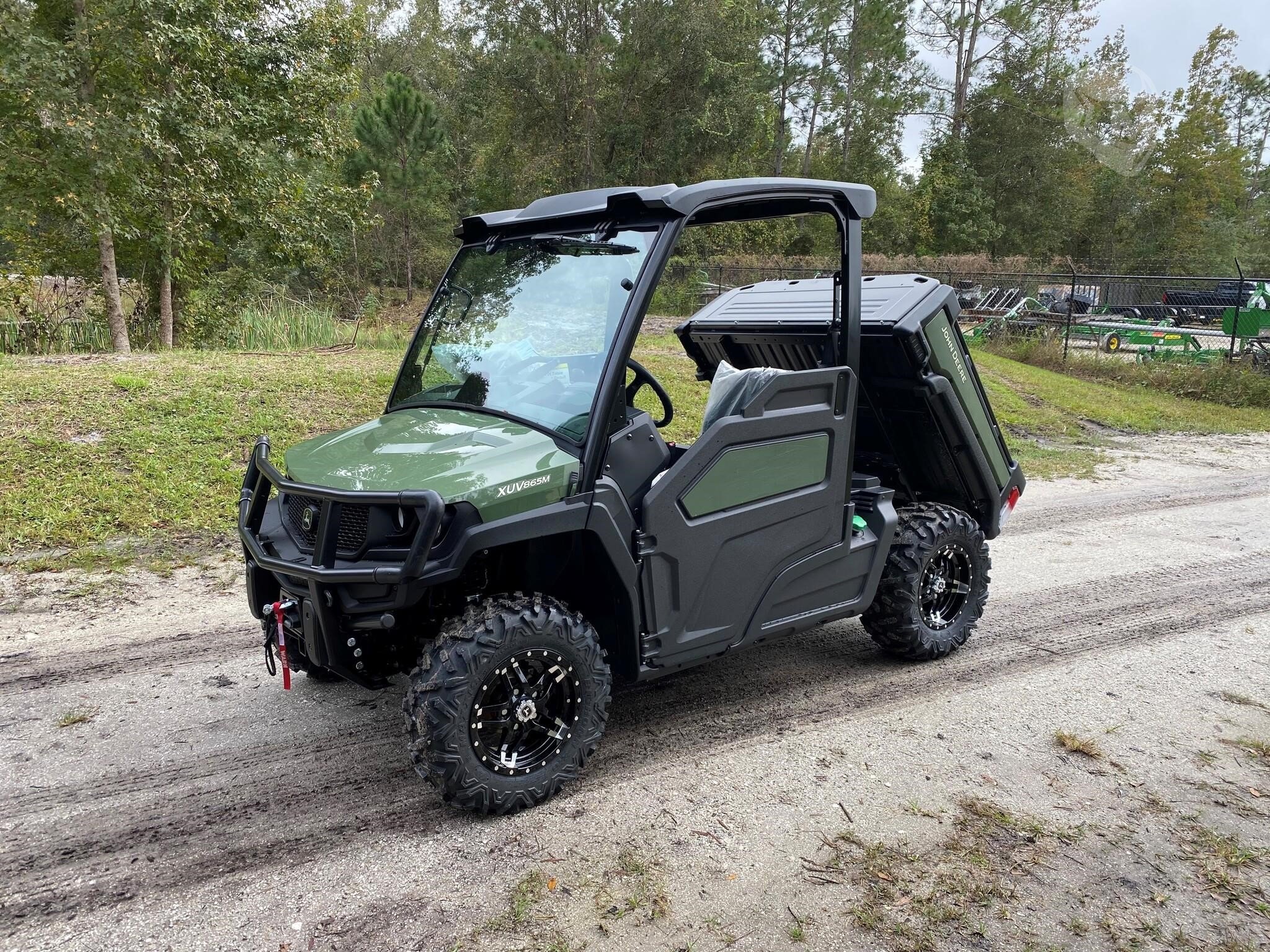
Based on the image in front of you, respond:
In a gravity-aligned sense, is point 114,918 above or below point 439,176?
below

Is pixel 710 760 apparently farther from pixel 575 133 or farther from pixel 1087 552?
pixel 575 133

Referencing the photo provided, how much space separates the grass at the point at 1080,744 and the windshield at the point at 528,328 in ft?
8.05

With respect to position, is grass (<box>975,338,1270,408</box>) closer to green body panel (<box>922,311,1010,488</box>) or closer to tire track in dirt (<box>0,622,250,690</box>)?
green body panel (<box>922,311,1010,488</box>)

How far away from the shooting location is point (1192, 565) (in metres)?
6.16

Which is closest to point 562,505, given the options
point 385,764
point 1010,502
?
point 385,764

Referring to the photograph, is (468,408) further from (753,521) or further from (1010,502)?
(1010,502)

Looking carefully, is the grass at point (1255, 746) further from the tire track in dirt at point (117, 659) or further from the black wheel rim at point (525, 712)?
the tire track in dirt at point (117, 659)

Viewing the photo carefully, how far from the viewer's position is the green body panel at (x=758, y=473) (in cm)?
338

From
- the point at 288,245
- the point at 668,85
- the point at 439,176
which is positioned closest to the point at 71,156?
the point at 288,245

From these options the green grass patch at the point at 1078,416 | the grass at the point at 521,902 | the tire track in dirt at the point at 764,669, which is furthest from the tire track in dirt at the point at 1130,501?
the grass at the point at 521,902

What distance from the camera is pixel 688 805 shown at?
3236 millimetres

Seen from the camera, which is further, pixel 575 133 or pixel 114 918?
pixel 575 133

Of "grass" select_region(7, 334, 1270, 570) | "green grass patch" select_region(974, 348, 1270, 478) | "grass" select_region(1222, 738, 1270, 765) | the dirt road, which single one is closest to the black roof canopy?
"grass" select_region(7, 334, 1270, 570)

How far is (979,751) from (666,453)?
1814 mm
